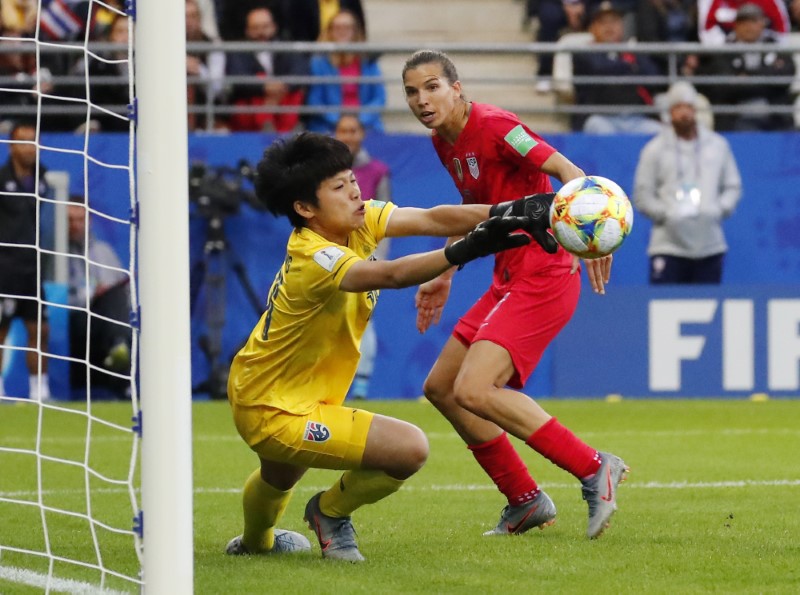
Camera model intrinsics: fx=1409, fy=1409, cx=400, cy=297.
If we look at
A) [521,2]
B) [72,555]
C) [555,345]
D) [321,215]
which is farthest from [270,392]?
[521,2]

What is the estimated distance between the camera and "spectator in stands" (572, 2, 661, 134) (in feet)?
44.0

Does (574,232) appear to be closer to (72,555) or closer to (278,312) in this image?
(278,312)

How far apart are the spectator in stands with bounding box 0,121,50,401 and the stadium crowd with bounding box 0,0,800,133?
3.16 ft

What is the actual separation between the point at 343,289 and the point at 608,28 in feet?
30.1

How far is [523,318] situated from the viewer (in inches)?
237

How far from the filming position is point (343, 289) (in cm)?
498

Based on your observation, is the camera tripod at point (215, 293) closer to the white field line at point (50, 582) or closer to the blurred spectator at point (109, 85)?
the blurred spectator at point (109, 85)

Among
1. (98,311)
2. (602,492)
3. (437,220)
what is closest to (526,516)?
(602,492)

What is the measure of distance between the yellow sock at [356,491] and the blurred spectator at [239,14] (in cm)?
951

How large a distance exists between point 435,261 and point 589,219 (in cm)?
55

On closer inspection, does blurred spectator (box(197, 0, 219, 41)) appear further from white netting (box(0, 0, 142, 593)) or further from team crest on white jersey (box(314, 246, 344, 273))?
team crest on white jersey (box(314, 246, 344, 273))

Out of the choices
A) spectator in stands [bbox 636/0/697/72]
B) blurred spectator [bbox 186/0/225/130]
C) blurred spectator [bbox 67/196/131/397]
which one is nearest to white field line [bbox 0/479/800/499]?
blurred spectator [bbox 67/196/131/397]

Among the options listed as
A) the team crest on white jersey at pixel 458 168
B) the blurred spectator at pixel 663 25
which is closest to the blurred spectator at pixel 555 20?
the blurred spectator at pixel 663 25

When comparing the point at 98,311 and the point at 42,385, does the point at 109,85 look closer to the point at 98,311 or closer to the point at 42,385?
the point at 98,311
